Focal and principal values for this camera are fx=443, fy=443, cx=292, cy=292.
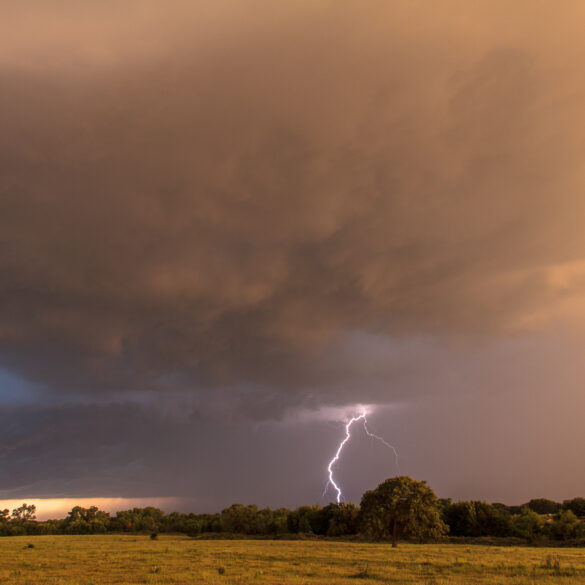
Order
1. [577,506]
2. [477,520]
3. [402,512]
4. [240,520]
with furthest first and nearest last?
[577,506] < [240,520] < [477,520] < [402,512]

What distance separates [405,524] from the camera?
218 feet

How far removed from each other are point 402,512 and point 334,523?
60.8 metres

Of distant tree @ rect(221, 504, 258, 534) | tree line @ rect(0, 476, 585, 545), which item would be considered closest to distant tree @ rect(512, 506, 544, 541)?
tree line @ rect(0, 476, 585, 545)

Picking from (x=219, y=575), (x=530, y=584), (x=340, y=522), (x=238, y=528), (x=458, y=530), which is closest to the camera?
(x=530, y=584)

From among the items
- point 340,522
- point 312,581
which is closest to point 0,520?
point 340,522

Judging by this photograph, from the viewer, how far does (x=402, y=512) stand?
66.6m

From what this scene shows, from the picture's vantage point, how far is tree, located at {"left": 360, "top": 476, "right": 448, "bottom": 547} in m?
66.0

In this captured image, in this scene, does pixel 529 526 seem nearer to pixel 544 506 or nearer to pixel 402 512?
pixel 402 512

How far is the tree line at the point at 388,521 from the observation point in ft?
220

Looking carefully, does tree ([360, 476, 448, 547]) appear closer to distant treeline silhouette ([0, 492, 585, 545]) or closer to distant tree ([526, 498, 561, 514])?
distant treeline silhouette ([0, 492, 585, 545])

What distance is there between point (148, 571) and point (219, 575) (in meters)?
7.66

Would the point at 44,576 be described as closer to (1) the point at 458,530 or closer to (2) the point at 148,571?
A: (2) the point at 148,571

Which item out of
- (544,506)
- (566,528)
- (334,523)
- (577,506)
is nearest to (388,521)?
(566,528)

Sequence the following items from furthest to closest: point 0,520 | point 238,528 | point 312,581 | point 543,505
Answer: point 0,520 → point 543,505 → point 238,528 → point 312,581
